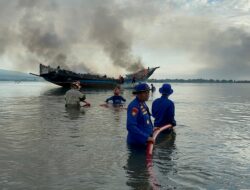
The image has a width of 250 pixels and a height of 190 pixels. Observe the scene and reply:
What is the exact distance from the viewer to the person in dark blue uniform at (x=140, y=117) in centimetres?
881

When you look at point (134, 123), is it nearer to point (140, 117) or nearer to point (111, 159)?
point (140, 117)

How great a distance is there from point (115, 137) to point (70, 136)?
5.23ft

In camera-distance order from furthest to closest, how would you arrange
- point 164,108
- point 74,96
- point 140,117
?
point 74,96
point 164,108
point 140,117

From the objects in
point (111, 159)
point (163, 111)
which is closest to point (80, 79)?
point (163, 111)

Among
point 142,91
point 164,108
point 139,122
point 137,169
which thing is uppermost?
point 142,91

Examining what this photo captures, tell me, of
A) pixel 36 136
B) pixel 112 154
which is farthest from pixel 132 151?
pixel 36 136

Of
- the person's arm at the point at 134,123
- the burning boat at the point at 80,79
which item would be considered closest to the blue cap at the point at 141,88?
the person's arm at the point at 134,123

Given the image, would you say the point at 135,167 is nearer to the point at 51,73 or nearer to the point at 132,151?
the point at 132,151

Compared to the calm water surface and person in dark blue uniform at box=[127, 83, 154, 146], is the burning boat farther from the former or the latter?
person in dark blue uniform at box=[127, 83, 154, 146]

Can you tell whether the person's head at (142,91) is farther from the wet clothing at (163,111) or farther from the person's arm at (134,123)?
the wet clothing at (163,111)

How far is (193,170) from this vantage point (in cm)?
837

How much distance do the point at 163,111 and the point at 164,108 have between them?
4.7 inches

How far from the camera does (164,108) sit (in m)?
12.4

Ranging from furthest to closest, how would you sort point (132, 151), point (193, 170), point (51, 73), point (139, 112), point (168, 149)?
point (51, 73) < point (168, 149) < point (132, 151) < point (139, 112) < point (193, 170)
